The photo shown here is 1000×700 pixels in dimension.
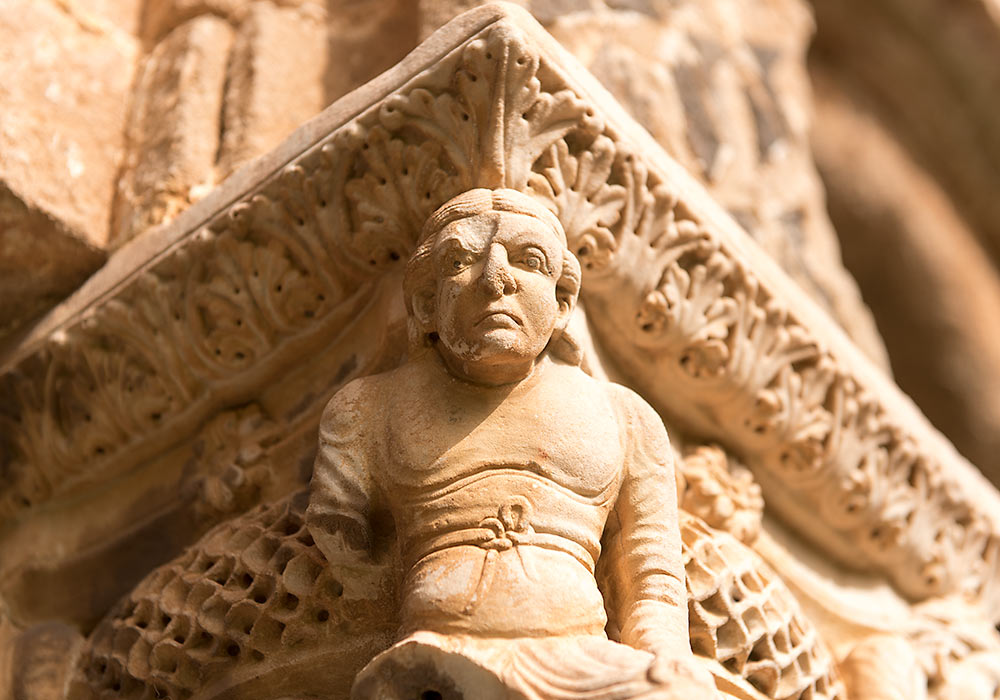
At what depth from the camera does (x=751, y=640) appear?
6.57 feet

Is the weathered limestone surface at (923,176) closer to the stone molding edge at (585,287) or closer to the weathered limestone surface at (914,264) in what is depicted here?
the weathered limestone surface at (914,264)

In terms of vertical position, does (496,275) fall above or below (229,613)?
above

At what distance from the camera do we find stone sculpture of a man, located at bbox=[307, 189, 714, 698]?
161cm

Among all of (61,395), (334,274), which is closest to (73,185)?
(61,395)

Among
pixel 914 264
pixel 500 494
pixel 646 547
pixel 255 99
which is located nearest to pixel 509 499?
pixel 500 494

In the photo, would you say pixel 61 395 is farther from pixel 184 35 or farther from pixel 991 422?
pixel 991 422

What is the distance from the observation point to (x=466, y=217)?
1.83 metres

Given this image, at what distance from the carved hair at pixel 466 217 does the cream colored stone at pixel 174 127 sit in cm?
78

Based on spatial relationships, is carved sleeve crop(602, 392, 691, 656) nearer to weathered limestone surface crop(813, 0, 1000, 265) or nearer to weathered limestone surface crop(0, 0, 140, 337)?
weathered limestone surface crop(0, 0, 140, 337)

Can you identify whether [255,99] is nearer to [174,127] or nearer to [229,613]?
[174,127]

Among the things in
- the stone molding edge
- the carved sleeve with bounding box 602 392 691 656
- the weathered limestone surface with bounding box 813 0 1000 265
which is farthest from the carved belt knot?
the weathered limestone surface with bounding box 813 0 1000 265

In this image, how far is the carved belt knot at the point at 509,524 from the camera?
66.1 inches

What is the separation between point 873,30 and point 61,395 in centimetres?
294

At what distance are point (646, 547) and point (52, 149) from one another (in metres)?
1.41
